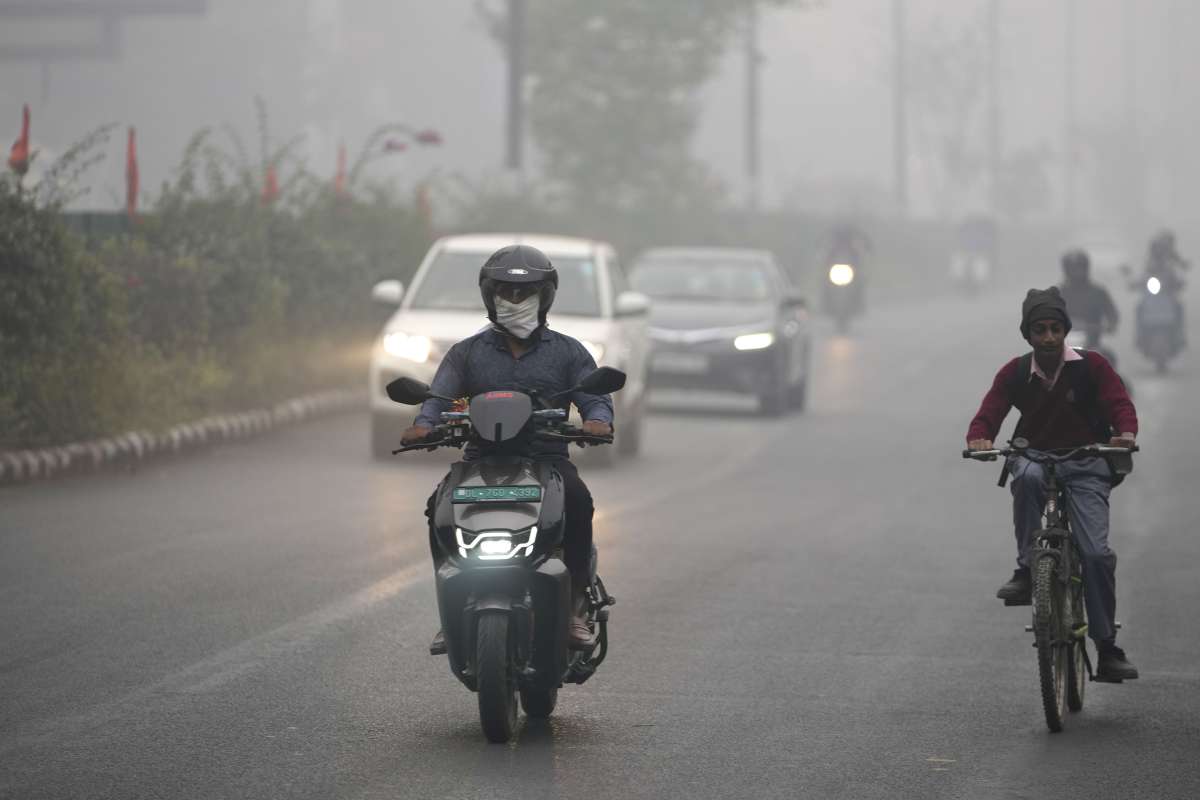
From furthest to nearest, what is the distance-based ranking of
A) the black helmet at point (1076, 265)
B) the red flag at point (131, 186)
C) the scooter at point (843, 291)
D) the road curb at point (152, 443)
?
the scooter at point (843, 291), the red flag at point (131, 186), the black helmet at point (1076, 265), the road curb at point (152, 443)

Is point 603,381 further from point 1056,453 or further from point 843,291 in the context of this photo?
point 843,291

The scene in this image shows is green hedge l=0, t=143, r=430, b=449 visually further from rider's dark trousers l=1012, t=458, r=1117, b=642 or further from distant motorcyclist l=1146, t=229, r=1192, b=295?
rider's dark trousers l=1012, t=458, r=1117, b=642

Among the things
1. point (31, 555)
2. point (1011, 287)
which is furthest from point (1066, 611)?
point (1011, 287)

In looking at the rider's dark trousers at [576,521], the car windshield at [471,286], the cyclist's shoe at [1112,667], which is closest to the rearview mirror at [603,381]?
the rider's dark trousers at [576,521]

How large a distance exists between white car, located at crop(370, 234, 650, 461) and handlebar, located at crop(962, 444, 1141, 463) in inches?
384

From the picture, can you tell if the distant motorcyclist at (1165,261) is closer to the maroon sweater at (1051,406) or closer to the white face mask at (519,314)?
the maroon sweater at (1051,406)

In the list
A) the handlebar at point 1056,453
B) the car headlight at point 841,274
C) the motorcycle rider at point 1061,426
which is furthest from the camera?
the car headlight at point 841,274

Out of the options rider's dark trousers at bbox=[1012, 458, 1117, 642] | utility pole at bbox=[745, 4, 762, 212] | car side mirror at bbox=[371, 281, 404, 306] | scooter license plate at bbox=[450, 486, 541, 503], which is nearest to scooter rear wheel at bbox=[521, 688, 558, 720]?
scooter license plate at bbox=[450, 486, 541, 503]

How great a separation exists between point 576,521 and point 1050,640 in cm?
176

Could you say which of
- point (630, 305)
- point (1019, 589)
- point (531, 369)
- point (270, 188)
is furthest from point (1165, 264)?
point (531, 369)

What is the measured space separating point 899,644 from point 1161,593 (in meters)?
2.54

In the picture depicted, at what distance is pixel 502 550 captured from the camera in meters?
8.05

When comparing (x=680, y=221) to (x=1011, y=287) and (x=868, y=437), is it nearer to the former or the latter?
(x=868, y=437)

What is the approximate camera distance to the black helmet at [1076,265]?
65.9 feet
